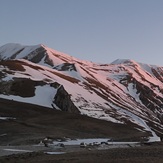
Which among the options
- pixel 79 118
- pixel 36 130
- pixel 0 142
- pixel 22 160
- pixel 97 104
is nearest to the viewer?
pixel 22 160

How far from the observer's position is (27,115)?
95.5 metres

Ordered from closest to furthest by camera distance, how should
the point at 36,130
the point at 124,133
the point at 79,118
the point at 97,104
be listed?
the point at 36,130
the point at 124,133
the point at 79,118
the point at 97,104

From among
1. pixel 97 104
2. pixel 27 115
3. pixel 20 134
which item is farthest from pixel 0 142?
pixel 97 104

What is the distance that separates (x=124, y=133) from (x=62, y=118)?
17.5 metres

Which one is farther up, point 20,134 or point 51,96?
point 51,96

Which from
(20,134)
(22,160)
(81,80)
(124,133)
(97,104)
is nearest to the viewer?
(22,160)

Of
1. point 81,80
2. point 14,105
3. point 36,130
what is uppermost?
point 81,80

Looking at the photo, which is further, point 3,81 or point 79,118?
point 3,81

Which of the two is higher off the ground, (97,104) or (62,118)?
(97,104)

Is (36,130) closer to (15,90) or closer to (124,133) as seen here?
(124,133)

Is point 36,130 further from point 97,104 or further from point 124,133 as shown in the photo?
point 97,104

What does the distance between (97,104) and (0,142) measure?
84654 mm

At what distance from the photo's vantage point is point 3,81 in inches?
4961

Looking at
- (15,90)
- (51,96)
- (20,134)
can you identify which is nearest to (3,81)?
(15,90)
